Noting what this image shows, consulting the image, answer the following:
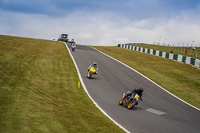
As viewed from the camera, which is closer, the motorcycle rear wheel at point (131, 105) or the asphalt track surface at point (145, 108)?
the asphalt track surface at point (145, 108)

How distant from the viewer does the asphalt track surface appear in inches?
437

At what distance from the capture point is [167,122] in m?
12.0

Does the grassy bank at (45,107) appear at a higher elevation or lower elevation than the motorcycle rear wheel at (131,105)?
higher

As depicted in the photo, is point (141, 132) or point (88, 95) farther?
point (88, 95)

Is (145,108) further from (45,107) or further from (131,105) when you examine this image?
(45,107)

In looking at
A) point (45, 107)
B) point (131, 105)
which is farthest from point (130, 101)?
point (45, 107)

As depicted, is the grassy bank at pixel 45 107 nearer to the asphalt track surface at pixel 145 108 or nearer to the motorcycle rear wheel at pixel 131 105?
the asphalt track surface at pixel 145 108

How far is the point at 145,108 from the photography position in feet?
47.0

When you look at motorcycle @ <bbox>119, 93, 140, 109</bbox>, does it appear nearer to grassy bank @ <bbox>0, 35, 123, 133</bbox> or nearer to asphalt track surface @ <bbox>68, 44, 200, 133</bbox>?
asphalt track surface @ <bbox>68, 44, 200, 133</bbox>

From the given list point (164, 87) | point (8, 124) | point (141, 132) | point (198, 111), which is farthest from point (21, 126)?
point (164, 87)

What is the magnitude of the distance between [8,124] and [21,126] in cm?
45

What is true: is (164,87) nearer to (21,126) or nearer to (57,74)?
(57,74)

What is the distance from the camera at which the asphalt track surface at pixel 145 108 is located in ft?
36.4

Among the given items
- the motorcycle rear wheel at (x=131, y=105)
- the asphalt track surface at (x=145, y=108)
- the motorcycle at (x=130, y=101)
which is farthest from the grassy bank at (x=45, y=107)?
the motorcycle rear wheel at (x=131, y=105)
